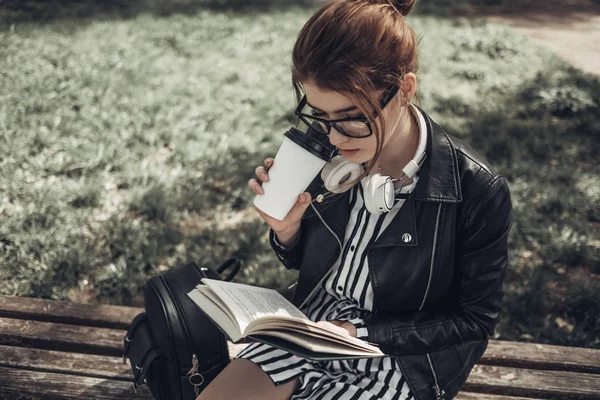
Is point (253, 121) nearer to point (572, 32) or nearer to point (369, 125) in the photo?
point (369, 125)

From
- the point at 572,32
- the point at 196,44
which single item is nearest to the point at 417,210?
the point at 196,44

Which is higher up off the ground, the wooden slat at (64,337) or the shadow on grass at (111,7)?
the shadow on grass at (111,7)

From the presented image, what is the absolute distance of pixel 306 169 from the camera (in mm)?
1665

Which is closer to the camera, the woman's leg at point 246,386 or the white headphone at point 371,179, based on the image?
the white headphone at point 371,179

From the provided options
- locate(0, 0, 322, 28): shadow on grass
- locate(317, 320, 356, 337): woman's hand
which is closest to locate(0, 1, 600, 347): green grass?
locate(0, 0, 322, 28): shadow on grass

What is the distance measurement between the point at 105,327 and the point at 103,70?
3632mm

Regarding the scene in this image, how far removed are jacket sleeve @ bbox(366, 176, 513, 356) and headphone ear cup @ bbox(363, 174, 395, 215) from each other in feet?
0.85

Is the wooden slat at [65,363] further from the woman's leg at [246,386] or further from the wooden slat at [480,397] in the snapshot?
the wooden slat at [480,397]

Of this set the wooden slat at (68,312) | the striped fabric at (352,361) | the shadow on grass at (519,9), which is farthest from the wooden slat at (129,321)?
the shadow on grass at (519,9)

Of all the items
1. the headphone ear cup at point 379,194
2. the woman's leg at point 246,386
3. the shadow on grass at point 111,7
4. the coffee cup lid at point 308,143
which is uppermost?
the coffee cup lid at point 308,143

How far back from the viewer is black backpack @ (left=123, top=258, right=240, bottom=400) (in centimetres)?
205

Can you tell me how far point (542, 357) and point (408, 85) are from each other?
1.46 meters

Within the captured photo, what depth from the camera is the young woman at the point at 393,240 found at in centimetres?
164

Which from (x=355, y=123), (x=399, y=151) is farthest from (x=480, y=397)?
(x=355, y=123)
